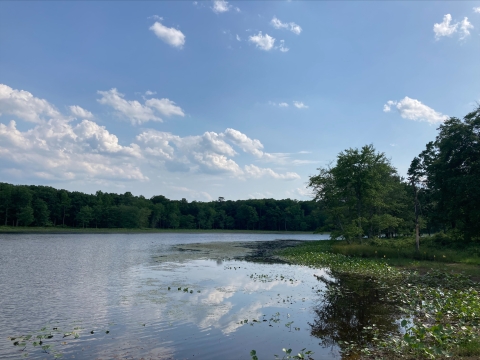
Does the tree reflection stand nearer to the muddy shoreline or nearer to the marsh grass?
the marsh grass

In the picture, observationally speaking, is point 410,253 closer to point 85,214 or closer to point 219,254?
point 219,254

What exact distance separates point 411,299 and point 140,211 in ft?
373

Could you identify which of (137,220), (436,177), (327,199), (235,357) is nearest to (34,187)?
(137,220)

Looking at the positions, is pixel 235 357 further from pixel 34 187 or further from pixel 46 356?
pixel 34 187

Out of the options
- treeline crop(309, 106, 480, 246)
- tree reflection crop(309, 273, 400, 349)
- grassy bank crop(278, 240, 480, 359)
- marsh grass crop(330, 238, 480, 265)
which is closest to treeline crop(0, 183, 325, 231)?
treeline crop(309, 106, 480, 246)

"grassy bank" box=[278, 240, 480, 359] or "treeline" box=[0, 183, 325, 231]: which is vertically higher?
"treeline" box=[0, 183, 325, 231]

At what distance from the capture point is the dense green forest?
34.6 m

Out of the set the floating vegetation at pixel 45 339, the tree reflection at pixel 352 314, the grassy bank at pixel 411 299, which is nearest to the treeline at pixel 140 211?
the grassy bank at pixel 411 299

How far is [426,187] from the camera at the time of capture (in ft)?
158

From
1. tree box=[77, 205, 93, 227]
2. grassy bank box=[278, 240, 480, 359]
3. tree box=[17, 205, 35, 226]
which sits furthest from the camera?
tree box=[77, 205, 93, 227]

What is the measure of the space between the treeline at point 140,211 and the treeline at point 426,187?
14515 millimetres

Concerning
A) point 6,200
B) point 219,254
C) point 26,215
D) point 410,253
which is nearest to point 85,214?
point 26,215

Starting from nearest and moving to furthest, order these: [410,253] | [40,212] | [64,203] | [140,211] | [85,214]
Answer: [410,253] → [40,212] → [64,203] → [85,214] → [140,211]

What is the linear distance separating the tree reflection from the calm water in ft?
0.50
